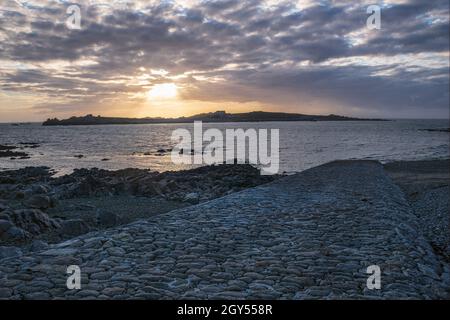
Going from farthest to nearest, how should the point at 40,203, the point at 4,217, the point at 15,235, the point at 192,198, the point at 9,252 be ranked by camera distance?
the point at 192,198, the point at 40,203, the point at 4,217, the point at 15,235, the point at 9,252

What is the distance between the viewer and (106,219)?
14.4 m

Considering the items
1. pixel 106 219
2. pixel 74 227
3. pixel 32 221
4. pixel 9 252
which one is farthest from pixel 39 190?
pixel 9 252

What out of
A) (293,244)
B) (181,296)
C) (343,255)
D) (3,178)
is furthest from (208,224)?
(3,178)

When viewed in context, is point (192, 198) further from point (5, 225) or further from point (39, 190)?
point (5, 225)

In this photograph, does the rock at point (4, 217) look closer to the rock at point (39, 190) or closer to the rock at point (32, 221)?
the rock at point (32, 221)

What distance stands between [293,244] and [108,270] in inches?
143

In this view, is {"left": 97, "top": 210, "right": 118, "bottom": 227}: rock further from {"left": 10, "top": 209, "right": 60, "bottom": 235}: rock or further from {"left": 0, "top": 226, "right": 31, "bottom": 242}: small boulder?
{"left": 0, "top": 226, "right": 31, "bottom": 242}: small boulder

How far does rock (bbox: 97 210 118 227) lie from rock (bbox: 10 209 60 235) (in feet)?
4.89

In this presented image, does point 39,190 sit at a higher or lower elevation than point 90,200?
higher

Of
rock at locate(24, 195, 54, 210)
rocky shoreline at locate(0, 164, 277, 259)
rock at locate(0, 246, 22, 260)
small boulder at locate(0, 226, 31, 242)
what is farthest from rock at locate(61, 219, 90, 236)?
rock at locate(24, 195, 54, 210)

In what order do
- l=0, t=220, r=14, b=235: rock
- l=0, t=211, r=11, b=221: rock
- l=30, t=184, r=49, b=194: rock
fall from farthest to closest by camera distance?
1. l=30, t=184, r=49, b=194: rock
2. l=0, t=211, r=11, b=221: rock
3. l=0, t=220, r=14, b=235: rock

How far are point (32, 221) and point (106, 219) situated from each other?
2387 mm

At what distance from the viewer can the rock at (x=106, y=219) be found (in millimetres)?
14141

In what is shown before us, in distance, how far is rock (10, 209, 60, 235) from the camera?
12.5 metres
